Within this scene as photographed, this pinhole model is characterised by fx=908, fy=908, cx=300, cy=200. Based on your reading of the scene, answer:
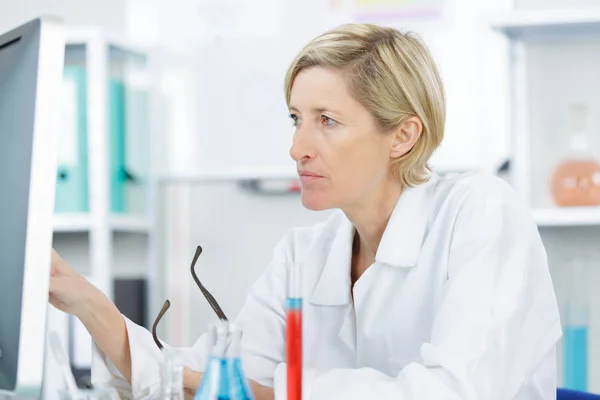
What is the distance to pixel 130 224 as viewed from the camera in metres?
2.71

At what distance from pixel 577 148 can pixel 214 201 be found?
110cm

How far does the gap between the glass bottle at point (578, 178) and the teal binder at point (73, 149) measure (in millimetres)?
1316

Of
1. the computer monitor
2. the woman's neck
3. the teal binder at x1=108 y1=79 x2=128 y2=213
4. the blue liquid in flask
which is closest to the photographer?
the computer monitor

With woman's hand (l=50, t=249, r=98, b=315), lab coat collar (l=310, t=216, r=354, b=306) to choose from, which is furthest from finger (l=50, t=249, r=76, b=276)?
lab coat collar (l=310, t=216, r=354, b=306)

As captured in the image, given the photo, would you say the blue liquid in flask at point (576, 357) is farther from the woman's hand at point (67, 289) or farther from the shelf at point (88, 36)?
the woman's hand at point (67, 289)

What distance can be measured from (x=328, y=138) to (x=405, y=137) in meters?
0.16

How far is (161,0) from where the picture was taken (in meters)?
2.86

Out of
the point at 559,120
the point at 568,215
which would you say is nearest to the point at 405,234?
the point at 568,215

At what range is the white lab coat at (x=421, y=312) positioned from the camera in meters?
1.13

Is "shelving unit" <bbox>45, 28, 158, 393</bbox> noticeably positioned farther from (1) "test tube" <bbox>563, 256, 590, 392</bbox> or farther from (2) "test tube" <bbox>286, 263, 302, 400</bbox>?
(2) "test tube" <bbox>286, 263, 302, 400</bbox>

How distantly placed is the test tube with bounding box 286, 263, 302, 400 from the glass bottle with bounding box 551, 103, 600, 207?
5.51 feet

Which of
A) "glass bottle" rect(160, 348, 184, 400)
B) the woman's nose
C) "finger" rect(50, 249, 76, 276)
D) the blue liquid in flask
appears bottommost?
the blue liquid in flask

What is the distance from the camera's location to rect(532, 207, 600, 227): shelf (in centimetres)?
232

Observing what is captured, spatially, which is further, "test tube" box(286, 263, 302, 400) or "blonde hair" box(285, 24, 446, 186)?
"blonde hair" box(285, 24, 446, 186)
